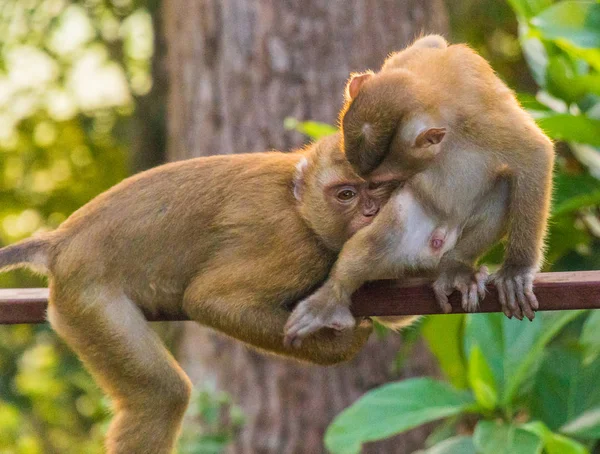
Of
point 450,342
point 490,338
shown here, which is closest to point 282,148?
point 450,342

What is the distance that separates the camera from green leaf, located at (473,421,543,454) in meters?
3.92

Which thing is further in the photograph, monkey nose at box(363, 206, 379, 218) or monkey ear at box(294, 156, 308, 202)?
monkey ear at box(294, 156, 308, 202)

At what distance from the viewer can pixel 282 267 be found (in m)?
3.20

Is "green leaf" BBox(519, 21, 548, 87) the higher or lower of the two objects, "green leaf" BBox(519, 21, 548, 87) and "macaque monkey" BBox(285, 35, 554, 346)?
the lower

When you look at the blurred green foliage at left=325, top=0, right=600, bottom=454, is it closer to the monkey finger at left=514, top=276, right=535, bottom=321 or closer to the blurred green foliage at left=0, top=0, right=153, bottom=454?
the monkey finger at left=514, top=276, right=535, bottom=321

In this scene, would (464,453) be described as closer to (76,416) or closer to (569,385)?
(569,385)

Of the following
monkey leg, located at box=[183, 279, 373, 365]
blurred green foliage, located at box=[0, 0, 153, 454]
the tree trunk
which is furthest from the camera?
blurred green foliage, located at box=[0, 0, 153, 454]

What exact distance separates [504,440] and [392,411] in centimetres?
56

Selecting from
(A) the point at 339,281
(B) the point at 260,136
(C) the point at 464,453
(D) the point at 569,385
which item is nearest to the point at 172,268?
(A) the point at 339,281

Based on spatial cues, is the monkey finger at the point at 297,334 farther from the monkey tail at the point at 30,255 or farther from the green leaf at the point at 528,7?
the green leaf at the point at 528,7

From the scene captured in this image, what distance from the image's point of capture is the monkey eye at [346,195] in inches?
122

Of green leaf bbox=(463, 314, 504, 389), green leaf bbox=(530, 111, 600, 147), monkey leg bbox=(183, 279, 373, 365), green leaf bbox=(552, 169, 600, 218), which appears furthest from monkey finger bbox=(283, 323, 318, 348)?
green leaf bbox=(552, 169, 600, 218)

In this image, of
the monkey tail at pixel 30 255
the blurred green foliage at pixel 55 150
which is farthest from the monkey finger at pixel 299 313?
the blurred green foliage at pixel 55 150

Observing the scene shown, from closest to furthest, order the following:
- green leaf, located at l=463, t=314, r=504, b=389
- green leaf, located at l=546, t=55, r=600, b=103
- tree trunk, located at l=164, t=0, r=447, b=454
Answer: green leaf, located at l=463, t=314, r=504, b=389 → green leaf, located at l=546, t=55, r=600, b=103 → tree trunk, located at l=164, t=0, r=447, b=454
